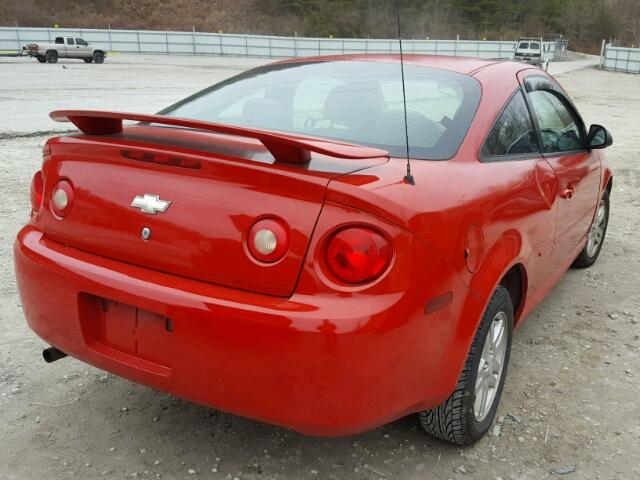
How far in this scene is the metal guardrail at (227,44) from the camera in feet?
143

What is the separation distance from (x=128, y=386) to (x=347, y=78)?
1.78 metres

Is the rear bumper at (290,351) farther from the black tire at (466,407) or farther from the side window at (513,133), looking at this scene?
the side window at (513,133)

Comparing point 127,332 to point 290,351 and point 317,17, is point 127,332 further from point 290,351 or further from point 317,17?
point 317,17

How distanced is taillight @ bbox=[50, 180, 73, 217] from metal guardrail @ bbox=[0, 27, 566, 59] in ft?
141

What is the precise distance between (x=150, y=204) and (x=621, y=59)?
46154mm

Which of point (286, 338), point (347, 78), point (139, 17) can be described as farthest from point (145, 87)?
point (139, 17)

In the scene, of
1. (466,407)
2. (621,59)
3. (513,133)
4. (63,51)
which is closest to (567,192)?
(513,133)

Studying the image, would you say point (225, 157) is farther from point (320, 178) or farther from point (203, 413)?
point (203, 413)

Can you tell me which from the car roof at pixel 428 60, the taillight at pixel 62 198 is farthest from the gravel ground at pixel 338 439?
the car roof at pixel 428 60

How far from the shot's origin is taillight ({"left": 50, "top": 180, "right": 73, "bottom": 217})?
7.64 feet

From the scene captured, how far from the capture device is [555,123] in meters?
3.62

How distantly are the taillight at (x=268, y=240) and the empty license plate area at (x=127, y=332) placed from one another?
1.24ft

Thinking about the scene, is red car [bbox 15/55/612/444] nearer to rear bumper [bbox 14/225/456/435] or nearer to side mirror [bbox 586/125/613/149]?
rear bumper [bbox 14/225/456/435]

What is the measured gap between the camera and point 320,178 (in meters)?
1.95
